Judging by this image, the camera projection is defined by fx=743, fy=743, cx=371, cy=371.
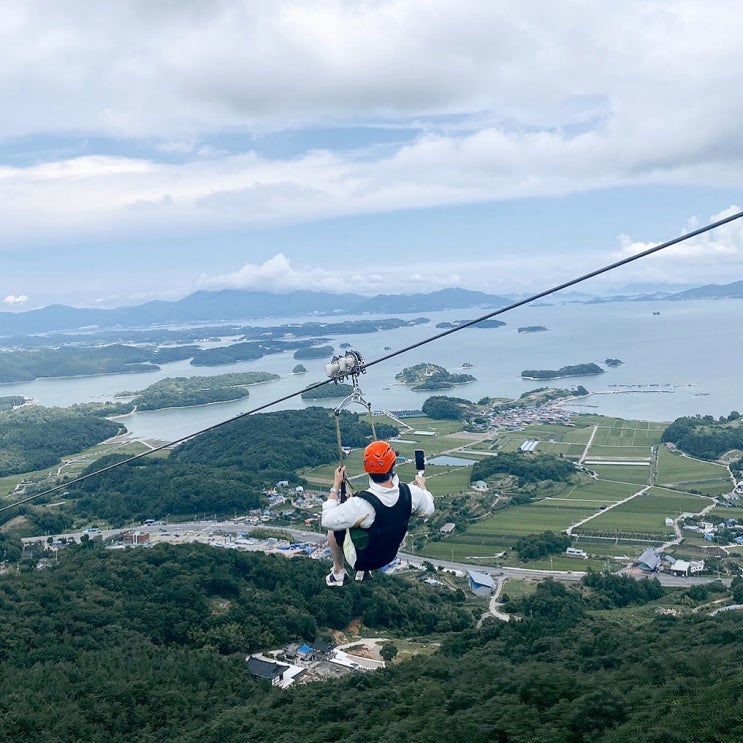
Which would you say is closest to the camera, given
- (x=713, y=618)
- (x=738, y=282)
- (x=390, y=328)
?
(x=713, y=618)

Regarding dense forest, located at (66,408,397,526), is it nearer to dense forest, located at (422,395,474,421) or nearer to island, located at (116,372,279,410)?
dense forest, located at (422,395,474,421)


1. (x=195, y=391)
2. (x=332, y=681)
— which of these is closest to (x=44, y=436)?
(x=195, y=391)

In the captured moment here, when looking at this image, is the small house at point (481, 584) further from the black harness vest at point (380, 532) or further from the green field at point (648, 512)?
the black harness vest at point (380, 532)

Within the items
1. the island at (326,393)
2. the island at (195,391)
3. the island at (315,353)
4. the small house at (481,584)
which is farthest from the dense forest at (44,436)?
the small house at (481,584)

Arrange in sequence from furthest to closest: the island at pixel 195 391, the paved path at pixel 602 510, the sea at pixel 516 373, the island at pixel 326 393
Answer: the island at pixel 195 391
the island at pixel 326 393
the sea at pixel 516 373
the paved path at pixel 602 510

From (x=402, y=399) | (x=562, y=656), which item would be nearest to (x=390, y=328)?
(x=402, y=399)

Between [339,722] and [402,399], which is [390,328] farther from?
[339,722]

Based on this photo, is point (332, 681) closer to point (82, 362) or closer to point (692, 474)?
point (692, 474)
